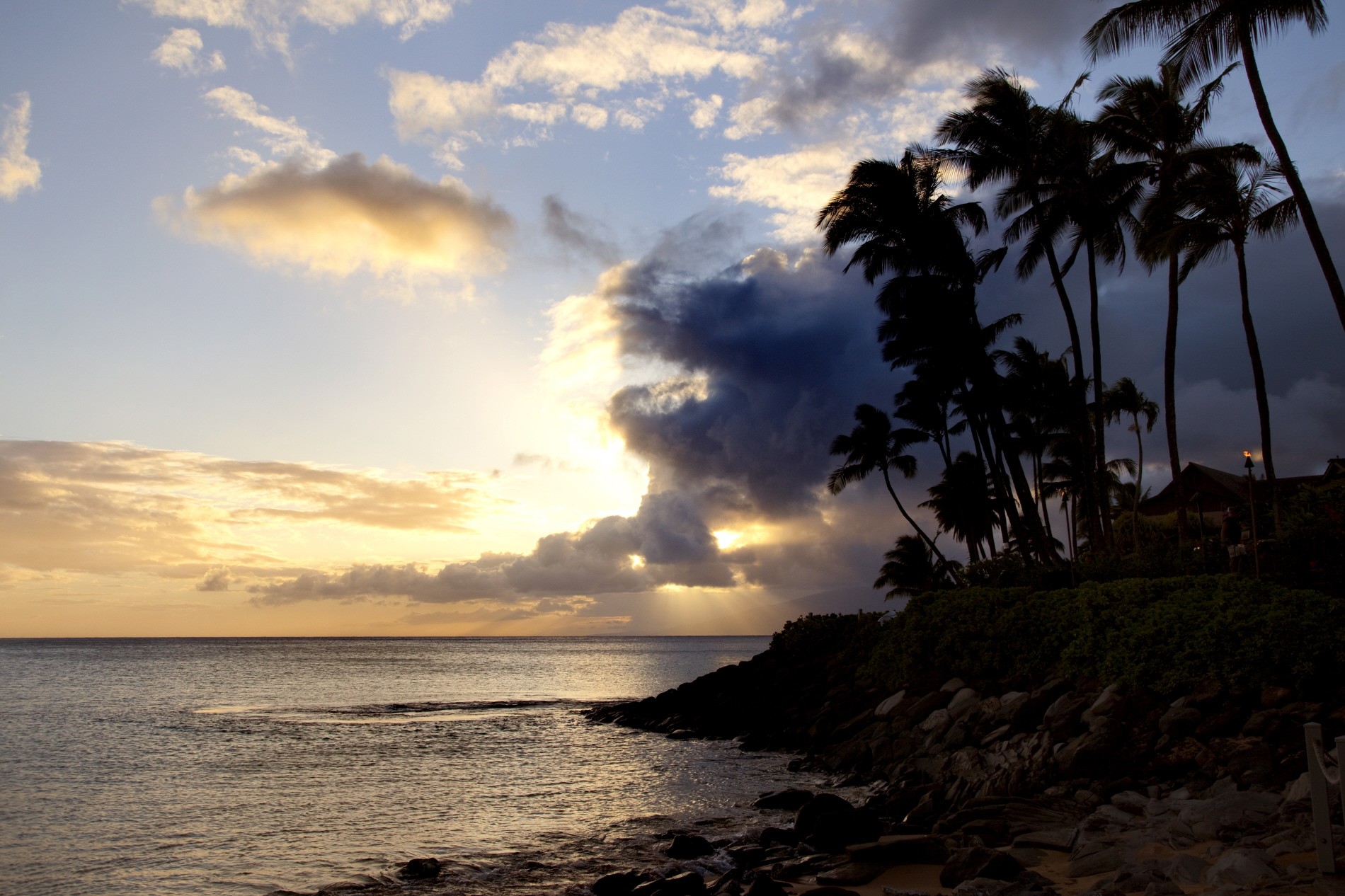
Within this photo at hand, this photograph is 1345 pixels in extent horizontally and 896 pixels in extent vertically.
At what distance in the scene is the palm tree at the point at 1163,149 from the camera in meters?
24.2

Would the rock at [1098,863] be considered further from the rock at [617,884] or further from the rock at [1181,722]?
the rock at [617,884]

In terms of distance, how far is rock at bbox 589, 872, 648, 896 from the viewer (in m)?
10.5

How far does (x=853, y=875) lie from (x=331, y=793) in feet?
42.0

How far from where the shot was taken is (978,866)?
30.3 ft

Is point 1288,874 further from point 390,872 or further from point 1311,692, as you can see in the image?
point 390,872

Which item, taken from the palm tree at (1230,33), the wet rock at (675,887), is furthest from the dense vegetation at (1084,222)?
the wet rock at (675,887)

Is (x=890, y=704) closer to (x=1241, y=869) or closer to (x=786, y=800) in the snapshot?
(x=786, y=800)

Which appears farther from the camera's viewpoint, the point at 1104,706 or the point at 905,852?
the point at 1104,706

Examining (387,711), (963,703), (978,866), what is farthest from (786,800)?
(387,711)

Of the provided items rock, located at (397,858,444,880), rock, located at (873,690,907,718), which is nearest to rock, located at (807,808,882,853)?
rock, located at (397,858,444,880)

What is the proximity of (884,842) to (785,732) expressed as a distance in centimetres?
1462

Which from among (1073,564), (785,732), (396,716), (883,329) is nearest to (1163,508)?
(883,329)

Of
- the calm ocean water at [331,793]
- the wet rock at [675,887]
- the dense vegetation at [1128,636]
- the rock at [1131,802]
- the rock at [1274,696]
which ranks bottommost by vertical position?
the calm ocean water at [331,793]

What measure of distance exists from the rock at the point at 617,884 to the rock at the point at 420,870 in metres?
2.58
